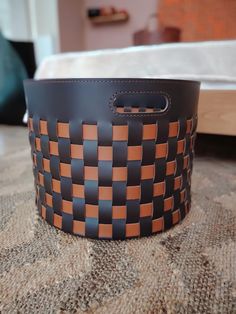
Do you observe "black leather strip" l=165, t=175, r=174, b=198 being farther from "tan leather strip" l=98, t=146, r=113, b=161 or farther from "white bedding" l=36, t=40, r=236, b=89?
"white bedding" l=36, t=40, r=236, b=89

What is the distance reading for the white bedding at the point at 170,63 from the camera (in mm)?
973

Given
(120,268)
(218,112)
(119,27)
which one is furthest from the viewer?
(119,27)

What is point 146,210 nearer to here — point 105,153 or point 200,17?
point 105,153

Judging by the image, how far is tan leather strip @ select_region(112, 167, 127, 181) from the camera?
0.46m

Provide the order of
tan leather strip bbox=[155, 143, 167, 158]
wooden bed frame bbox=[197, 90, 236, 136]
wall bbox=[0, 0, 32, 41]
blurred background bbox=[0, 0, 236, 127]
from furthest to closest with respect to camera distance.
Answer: wall bbox=[0, 0, 32, 41] → blurred background bbox=[0, 0, 236, 127] → wooden bed frame bbox=[197, 90, 236, 136] → tan leather strip bbox=[155, 143, 167, 158]

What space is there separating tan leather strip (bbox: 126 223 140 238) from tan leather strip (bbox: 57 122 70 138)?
0.67 feet

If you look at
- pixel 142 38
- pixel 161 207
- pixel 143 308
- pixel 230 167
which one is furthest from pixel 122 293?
pixel 142 38

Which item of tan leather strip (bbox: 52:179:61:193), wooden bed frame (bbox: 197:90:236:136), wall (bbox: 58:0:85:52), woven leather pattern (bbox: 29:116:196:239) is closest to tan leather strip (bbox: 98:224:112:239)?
woven leather pattern (bbox: 29:116:196:239)

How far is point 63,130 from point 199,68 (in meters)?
0.74

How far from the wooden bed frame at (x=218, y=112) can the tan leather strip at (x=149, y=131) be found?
584 millimetres

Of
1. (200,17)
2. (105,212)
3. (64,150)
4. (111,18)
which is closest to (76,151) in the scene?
(64,150)

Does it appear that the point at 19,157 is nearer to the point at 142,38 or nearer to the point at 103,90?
the point at 103,90

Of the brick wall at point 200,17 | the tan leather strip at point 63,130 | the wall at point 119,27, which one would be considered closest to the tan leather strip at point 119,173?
the tan leather strip at point 63,130

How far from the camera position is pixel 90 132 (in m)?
0.45
